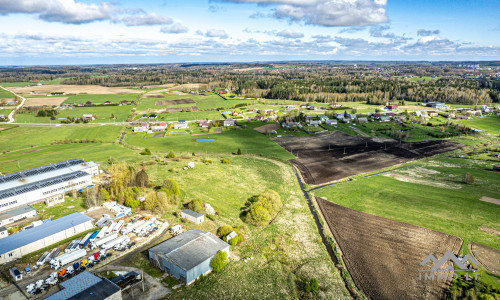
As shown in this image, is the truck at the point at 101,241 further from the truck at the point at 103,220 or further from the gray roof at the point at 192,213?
the gray roof at the point at 192,213

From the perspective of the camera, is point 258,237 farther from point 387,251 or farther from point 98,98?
point 98,98

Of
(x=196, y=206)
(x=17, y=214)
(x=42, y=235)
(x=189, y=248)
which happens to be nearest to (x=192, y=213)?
(x=196, y=206)

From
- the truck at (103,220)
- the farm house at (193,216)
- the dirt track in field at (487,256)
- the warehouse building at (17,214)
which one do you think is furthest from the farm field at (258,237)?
Answer: the warehouse building at (17,214)

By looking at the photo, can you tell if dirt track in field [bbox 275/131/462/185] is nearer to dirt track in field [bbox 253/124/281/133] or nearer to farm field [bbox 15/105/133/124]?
dirt track in field [bbox 253/124/281/133]

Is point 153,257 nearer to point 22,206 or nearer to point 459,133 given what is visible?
point 22,206

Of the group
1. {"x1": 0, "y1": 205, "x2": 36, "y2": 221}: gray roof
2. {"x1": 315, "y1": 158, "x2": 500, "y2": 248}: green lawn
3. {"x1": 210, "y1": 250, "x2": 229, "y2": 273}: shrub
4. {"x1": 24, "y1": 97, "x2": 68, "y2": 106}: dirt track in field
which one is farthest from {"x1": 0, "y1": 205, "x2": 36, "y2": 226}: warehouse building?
{"x1": 24, "y1": 97, "x2": 68, "y2": 106}: dirt track in field
